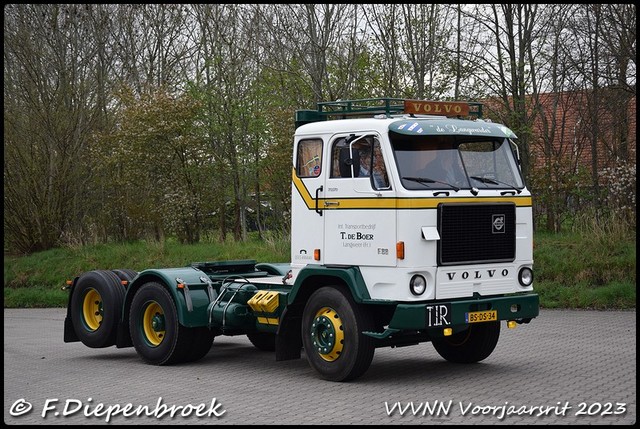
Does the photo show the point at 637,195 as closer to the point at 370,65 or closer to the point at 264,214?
the point at 370,65

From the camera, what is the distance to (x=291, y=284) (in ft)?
39.1

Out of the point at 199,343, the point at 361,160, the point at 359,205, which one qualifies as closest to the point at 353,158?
the point at 361,160

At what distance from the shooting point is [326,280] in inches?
444

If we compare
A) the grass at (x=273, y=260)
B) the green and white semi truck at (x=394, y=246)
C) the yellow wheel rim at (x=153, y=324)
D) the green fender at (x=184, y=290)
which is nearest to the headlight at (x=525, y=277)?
the green and white semi truck at (x=394, y=246)

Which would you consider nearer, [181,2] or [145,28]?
[181,2]

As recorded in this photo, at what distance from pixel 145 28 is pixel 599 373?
28378 millimetres

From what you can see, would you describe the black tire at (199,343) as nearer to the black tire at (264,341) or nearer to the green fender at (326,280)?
the black tire at (264,341)

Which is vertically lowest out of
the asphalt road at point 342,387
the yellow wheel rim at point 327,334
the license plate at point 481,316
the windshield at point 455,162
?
the asphalt road at point 342,387

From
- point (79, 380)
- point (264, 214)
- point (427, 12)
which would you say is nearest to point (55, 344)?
point (79, 380)

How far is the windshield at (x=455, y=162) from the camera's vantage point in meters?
10.8

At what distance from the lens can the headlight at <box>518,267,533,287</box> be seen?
11430 mm

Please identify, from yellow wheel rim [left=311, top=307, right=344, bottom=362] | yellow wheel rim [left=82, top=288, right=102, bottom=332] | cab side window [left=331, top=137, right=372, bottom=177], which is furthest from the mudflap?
yellow wheel rim [left=82, top=288, right=102, bottom=332]

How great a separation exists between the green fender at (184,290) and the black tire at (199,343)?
27 cm

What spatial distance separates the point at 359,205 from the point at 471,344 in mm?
2624
